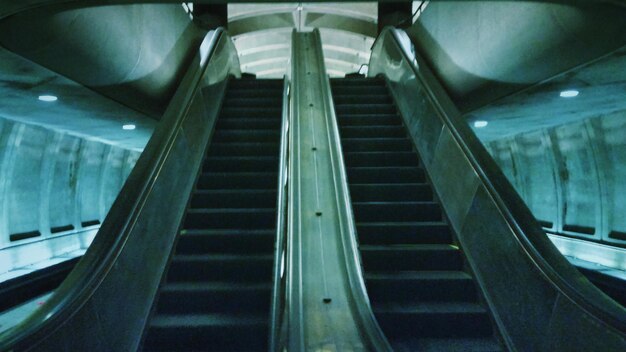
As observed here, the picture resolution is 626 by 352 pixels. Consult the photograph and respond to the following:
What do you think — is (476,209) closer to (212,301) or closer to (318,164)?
(318,164)

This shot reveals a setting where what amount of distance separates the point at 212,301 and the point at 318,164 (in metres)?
1.68

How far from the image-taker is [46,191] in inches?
308

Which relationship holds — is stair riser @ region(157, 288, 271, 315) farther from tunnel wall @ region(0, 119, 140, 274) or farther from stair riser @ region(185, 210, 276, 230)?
tunnel wall @ region(0, 119, 140, 274)

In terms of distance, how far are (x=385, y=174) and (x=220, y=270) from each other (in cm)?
220

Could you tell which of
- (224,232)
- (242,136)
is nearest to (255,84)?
(242,136)

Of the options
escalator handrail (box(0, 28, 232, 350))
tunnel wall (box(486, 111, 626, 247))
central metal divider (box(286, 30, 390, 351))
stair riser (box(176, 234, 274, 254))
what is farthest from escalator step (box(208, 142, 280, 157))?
tunnel wall (box(486, 111, 626, 247))

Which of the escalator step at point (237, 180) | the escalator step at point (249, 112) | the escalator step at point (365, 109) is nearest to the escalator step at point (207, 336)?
the escalator step at point (237, 180)

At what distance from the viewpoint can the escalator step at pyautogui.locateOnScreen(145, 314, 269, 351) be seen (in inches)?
116

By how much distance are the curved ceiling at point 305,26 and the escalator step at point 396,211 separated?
9.31 meters

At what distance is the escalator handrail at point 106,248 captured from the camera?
1959mm

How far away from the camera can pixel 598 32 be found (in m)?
3.34

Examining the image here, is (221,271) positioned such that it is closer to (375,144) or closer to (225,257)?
(225,257)

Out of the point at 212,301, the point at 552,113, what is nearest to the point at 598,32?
the point at 552,113

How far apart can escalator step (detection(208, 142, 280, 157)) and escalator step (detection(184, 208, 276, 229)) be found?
1272mm
